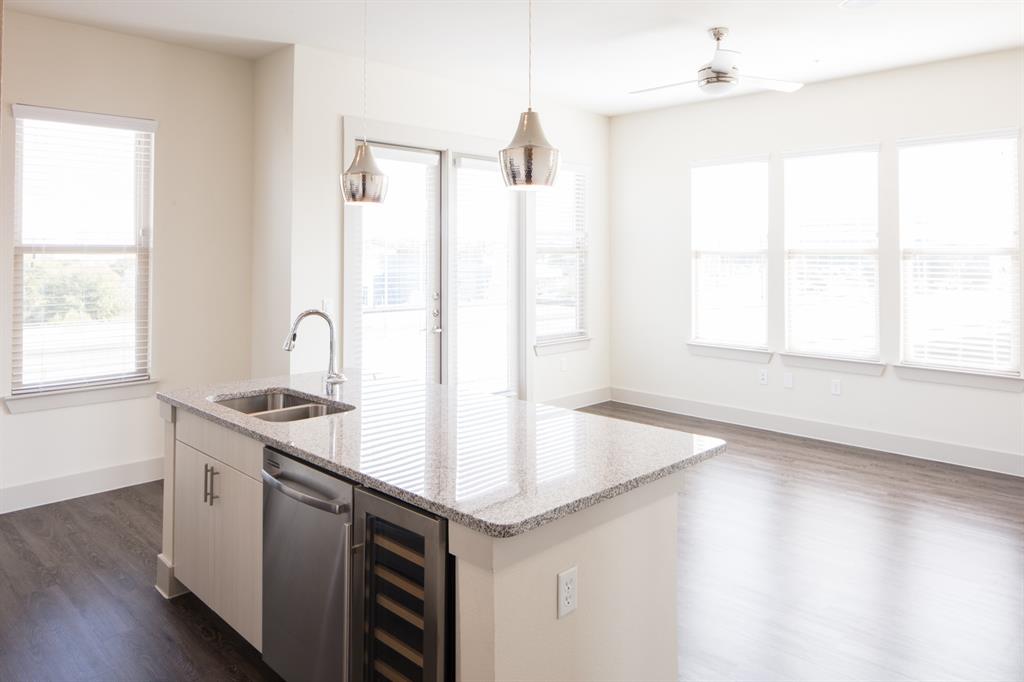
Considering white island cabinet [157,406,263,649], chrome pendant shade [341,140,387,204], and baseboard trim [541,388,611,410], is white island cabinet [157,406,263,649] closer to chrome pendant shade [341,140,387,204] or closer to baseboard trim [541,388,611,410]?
chrome pendant shade [341,140,387,204]

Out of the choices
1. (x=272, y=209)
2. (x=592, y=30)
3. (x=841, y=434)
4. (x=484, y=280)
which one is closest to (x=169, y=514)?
(x=272, y=209)

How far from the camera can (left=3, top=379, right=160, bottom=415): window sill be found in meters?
4.04

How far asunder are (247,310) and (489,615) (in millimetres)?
3954

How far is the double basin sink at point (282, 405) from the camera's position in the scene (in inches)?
111

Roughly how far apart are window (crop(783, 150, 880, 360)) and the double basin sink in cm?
431

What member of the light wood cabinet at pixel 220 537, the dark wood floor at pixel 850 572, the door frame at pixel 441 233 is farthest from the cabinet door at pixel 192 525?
the door frame at pixel 441 233

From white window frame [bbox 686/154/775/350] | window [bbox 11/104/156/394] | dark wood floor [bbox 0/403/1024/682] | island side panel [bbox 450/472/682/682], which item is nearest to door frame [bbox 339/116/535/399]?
window [bbox 11/104/156/394]

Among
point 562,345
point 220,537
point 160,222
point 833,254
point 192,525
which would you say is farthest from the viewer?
point 562,345

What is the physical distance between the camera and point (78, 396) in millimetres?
4250

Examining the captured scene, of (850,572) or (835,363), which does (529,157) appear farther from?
(835,363)

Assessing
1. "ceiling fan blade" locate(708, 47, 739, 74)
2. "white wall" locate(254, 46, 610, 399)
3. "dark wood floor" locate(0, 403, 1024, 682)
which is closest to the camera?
"dark wood floor" locate(0, 403, 1024, 682)

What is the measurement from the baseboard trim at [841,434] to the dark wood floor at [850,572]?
221mm

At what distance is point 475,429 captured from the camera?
92.4 inches

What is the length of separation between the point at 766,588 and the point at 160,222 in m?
4.11
